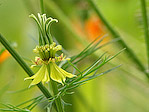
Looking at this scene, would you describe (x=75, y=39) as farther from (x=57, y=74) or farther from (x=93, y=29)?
(x=57, y=74)

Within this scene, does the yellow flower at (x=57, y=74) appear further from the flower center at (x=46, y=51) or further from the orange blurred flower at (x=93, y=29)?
the orange blurred flower at (x=93, y=29)

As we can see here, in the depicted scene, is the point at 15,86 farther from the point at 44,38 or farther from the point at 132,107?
the point at 44,38

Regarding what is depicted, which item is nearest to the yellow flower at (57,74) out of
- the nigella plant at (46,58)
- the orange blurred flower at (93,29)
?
the nigella plant at (46,58)

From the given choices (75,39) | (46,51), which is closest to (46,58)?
(46,51)

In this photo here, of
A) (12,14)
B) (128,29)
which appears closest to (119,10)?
(128,29)

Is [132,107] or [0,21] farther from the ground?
[0,21]

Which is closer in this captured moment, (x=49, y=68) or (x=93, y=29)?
(x=49, y=68)

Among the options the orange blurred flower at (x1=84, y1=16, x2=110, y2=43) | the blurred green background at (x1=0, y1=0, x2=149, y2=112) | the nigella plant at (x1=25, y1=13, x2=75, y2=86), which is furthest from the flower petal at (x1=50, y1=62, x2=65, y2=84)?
the orange blurred flower at (x1=84, y1=16, x2=110, y2=43)

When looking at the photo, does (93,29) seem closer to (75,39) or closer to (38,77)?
(75,39)

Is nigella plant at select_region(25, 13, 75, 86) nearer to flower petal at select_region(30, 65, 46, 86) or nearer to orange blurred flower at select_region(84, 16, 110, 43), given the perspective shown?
flower petal at select_region(30, 65, 46, 86)


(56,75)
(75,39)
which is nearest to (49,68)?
(56,75)

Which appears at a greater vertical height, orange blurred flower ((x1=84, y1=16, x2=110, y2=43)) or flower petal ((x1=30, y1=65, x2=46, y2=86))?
orange blurred flower ((x1=84, y1=16, x2=110, y2=43))
